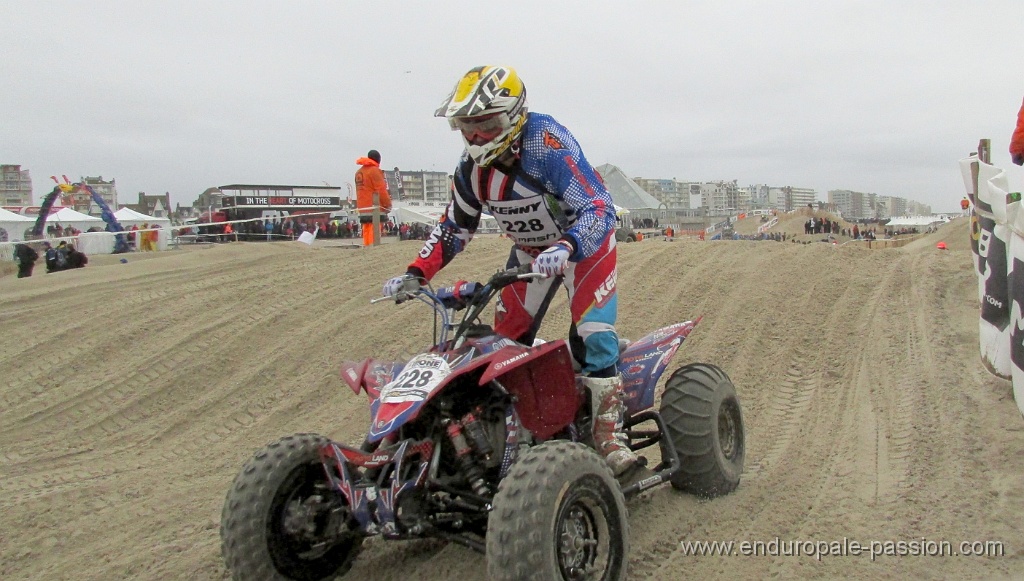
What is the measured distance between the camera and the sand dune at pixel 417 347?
365 centimetres

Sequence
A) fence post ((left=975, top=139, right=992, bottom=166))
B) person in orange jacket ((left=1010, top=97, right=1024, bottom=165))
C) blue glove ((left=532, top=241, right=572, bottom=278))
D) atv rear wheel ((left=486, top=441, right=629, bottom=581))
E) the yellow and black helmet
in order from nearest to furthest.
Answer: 1. atv rear wheel ((left=486, top=441, right=629, bottom=581))
2. blue glove ((left=532, top=241, right=572, bottom=278))
3. the yellow and black helmet
4. person in orange jacket ((left=1010, top=97, right=1024, bottom=165))
5. fence post ((left=975, top=139, right=992, bottom=166))

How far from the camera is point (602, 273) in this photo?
3.80 m

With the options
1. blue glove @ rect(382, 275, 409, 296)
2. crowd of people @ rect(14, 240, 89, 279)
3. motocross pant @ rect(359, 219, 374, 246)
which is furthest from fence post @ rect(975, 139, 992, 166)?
crowd of people @ rect(14, 240, 89, 279)

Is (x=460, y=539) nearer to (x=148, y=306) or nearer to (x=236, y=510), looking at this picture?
(x=236, y=510)

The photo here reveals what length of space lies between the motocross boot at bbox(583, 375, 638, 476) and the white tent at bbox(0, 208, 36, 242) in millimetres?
27008

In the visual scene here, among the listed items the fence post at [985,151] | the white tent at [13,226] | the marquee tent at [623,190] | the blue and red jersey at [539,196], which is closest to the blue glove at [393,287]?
the blue and red jersey at [539,196]

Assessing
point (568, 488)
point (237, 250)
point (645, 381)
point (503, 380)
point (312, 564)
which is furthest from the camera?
point (237, 250)

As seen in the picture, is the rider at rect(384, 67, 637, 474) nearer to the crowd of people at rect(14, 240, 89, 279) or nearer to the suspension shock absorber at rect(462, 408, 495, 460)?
the suspension shock absorber at rect(462, 408, 495, 460)

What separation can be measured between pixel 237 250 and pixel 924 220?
43.4 metres

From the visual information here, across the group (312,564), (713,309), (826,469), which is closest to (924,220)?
(713,309)

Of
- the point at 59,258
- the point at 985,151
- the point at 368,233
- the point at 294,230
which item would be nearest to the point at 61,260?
the point at 59,258

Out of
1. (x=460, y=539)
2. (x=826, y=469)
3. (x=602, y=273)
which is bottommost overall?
(x=826, y=469)

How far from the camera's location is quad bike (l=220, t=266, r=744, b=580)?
2.64m

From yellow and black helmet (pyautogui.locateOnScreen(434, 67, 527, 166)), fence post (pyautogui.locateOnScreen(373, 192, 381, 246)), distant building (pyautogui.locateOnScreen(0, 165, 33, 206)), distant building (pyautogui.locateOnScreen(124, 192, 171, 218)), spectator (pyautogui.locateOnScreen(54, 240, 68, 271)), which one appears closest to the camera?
yellow and black helmet (pyautogui.locateOnScreen(434, 67, 527, 166))
